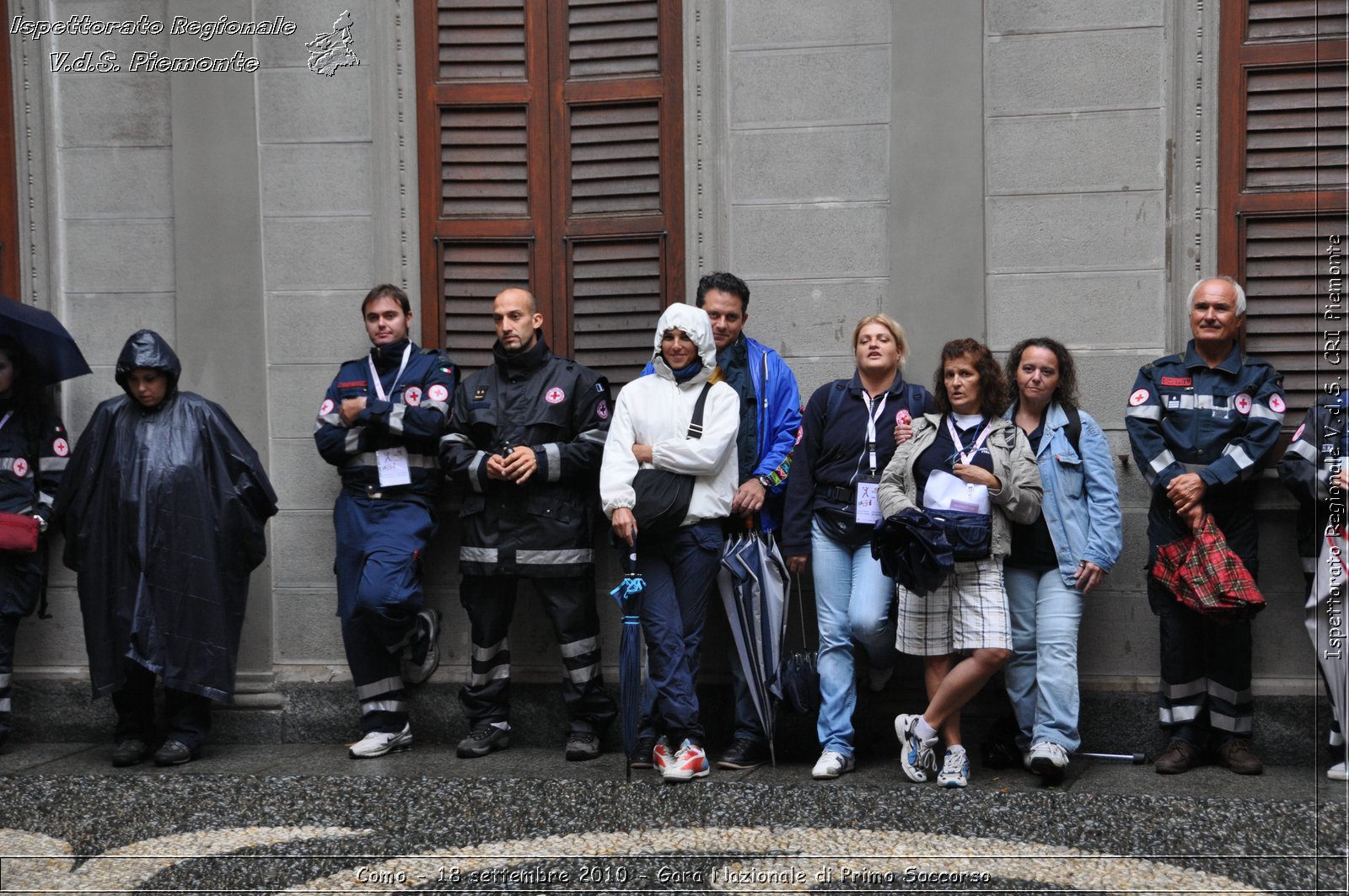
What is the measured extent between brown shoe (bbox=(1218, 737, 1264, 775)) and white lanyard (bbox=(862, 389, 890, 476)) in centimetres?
192

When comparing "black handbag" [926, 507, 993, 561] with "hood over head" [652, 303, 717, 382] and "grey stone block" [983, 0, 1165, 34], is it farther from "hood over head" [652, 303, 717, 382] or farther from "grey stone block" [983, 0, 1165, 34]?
"grey stone block" [983, 0, 1165, 34]

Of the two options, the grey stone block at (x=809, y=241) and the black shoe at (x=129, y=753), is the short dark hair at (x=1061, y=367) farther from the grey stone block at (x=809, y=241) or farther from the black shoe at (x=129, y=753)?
the black shoe at (x=129, y=753)

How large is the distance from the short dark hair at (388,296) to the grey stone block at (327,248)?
341mm

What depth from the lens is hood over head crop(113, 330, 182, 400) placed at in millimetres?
6109

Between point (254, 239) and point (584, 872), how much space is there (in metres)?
3.98

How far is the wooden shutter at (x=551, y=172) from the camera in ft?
21.6

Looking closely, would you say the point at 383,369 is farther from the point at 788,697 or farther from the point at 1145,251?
the point at 1145,251

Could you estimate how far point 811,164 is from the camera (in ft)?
20.6

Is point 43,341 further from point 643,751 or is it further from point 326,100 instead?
point 643,751

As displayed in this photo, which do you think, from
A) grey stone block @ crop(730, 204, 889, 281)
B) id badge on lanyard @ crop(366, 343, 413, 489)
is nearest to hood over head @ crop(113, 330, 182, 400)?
id badge on lanyard @ crop(366, 343, 413, 489)

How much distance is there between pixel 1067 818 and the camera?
4555mm

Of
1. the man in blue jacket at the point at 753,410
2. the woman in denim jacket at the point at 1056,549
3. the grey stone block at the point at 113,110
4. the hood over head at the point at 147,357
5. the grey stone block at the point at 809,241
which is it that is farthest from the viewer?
the grey stone block at the point at 113,110

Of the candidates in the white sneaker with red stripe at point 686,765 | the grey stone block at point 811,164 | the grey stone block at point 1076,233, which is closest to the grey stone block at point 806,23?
the grey stone block at point 811,164

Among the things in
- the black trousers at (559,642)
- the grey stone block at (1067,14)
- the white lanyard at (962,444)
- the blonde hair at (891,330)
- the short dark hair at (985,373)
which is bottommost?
the black trousers at (559,642)
